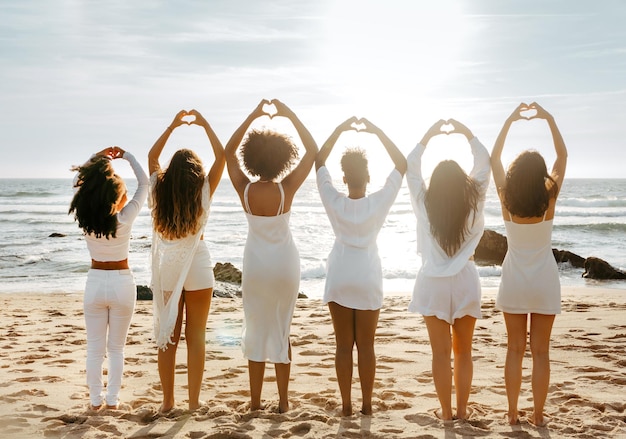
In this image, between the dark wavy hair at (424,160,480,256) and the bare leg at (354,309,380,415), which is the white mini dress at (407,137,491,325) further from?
the bare leg at (354,309,380,415)

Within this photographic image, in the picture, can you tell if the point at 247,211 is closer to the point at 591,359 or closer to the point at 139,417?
the point at 139,417

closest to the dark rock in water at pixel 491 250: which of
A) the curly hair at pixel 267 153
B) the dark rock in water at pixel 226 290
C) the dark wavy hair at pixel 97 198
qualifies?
the dark rock in water at pixel 226 290

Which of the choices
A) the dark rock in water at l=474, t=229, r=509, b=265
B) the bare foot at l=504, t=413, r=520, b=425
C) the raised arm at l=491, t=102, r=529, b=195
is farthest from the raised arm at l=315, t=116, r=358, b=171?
the dark rock in water at l=474, t=229, r=509, b=265

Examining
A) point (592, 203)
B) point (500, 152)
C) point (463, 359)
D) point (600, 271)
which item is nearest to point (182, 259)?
point (463, 359)

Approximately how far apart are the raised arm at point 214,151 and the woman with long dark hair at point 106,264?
0.52 metres

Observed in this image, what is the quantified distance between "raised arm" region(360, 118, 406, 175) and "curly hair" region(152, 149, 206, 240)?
130 cm

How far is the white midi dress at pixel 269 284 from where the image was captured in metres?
4.77

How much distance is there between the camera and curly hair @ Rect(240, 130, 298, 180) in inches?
187

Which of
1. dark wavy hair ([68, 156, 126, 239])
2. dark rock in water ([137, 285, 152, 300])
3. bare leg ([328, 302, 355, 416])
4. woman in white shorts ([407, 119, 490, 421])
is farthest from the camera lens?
dark rock in water ([137, 285, 152, 300])

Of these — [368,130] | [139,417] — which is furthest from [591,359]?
[139,417]

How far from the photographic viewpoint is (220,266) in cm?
1313

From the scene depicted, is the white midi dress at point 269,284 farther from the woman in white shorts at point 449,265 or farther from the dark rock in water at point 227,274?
the dark rock in water at point 227,274

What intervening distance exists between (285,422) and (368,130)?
222cm

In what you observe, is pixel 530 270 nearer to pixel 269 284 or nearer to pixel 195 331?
pixel 269 284
